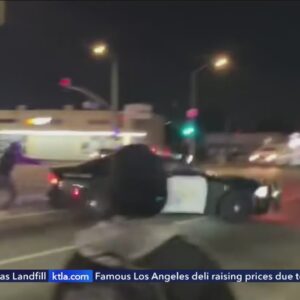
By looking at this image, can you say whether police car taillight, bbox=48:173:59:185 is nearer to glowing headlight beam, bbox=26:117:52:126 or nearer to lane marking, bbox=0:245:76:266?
lane marking, bbox=0:245:76:266

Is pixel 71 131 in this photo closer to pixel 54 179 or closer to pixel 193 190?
pixel 54 179

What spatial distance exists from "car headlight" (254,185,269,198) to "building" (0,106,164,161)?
9.50 metres

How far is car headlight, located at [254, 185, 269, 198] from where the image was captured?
15.0 m

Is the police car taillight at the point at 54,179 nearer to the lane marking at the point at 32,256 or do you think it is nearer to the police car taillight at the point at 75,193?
the police car taillight at the point at 75,193

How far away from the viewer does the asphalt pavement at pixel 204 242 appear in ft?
22.9

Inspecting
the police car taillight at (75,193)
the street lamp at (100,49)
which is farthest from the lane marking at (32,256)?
the street lamp at (100,49)

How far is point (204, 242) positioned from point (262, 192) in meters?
8.66

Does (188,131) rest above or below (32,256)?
above

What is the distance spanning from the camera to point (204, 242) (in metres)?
6.67

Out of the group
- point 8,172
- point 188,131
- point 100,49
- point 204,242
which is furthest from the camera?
point 188,131

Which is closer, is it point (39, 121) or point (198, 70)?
point (198, 70)

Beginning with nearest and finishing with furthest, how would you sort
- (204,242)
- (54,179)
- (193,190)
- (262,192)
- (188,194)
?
(204,242) < (188,194) < (193,190) < (262,192) < (54,179)

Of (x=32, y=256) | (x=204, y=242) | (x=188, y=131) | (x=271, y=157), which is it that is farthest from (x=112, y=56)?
(x=271, y=157)

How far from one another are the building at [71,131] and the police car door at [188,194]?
410 inches
